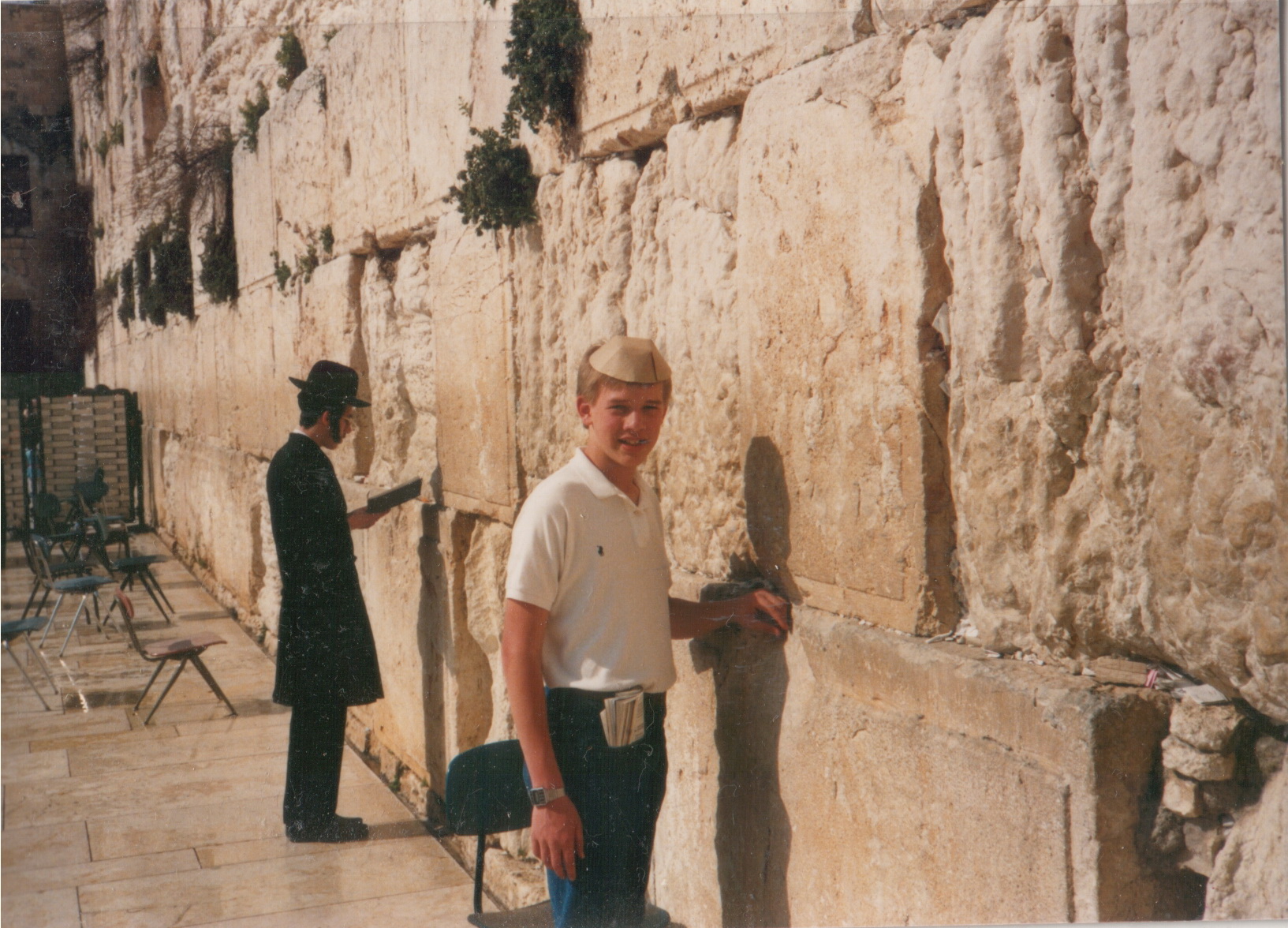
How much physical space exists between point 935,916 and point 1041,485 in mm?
810

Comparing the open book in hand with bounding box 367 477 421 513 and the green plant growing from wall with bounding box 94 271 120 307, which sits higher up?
the green plant growing from wall with bounding box 94 271 120 307

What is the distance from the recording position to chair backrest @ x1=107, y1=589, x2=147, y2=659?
3.37 m

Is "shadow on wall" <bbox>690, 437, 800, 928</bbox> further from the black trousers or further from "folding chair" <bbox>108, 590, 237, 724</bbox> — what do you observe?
"folding chair" <bbox>108, 590, 237, 724</bbox>

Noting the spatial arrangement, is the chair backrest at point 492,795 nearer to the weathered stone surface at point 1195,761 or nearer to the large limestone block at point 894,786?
the large limestone block at point 894,786

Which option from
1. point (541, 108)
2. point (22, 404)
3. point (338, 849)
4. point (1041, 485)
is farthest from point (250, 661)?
point (1041, 485)

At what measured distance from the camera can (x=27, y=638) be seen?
295cm

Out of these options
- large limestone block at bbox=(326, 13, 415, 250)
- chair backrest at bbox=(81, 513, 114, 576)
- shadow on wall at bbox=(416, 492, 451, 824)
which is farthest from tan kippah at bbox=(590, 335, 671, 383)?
large limestone block at bbox=(326, 13, 415, 250)

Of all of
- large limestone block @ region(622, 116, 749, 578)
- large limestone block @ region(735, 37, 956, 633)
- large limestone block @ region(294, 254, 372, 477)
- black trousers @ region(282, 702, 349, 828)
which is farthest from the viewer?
large limestone block @ region(294, 254, 372, 477)

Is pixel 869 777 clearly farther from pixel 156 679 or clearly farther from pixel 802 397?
pixel 156 679

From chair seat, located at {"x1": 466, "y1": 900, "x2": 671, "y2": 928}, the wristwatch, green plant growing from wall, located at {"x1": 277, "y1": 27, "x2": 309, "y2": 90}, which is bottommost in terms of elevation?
chair seat, located at {"x1": 466, "y1": 900, "x2": 671, "y2": 928}

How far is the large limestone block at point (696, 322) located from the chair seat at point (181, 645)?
1.52 metres

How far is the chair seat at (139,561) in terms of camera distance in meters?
3.51

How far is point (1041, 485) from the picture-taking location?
6.48 feet

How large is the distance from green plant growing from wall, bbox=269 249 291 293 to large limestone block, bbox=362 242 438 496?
1.65 feet
